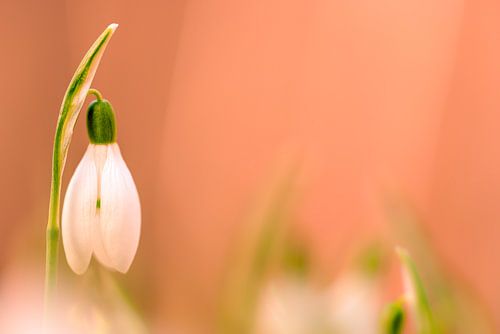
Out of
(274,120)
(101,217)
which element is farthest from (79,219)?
(274,120)

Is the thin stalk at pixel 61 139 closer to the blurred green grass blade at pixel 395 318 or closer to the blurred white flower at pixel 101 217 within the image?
the blurred white flower at pixel 101 217

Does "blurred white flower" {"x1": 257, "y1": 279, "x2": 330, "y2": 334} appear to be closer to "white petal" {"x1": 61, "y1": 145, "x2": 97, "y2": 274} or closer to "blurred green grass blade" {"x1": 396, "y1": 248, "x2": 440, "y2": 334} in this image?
"blurred green grass blade" {"x1": 396, "y1": 248, "x2": 440, "y2": 334}

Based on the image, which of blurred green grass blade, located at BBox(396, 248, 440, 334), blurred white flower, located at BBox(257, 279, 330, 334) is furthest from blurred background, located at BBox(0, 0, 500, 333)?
blurred green grass blade, located at BBox(396, 248, 440, 334)

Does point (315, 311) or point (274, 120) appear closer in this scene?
point (315, 311)

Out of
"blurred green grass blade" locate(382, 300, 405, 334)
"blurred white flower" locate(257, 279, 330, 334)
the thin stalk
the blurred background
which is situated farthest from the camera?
the blurred background

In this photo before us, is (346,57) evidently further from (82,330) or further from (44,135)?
(82,330)

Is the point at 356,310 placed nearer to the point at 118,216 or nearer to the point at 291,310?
the point at 291,310

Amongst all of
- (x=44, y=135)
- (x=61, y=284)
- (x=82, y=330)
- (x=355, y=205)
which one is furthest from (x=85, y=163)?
(x=355, y=205)
